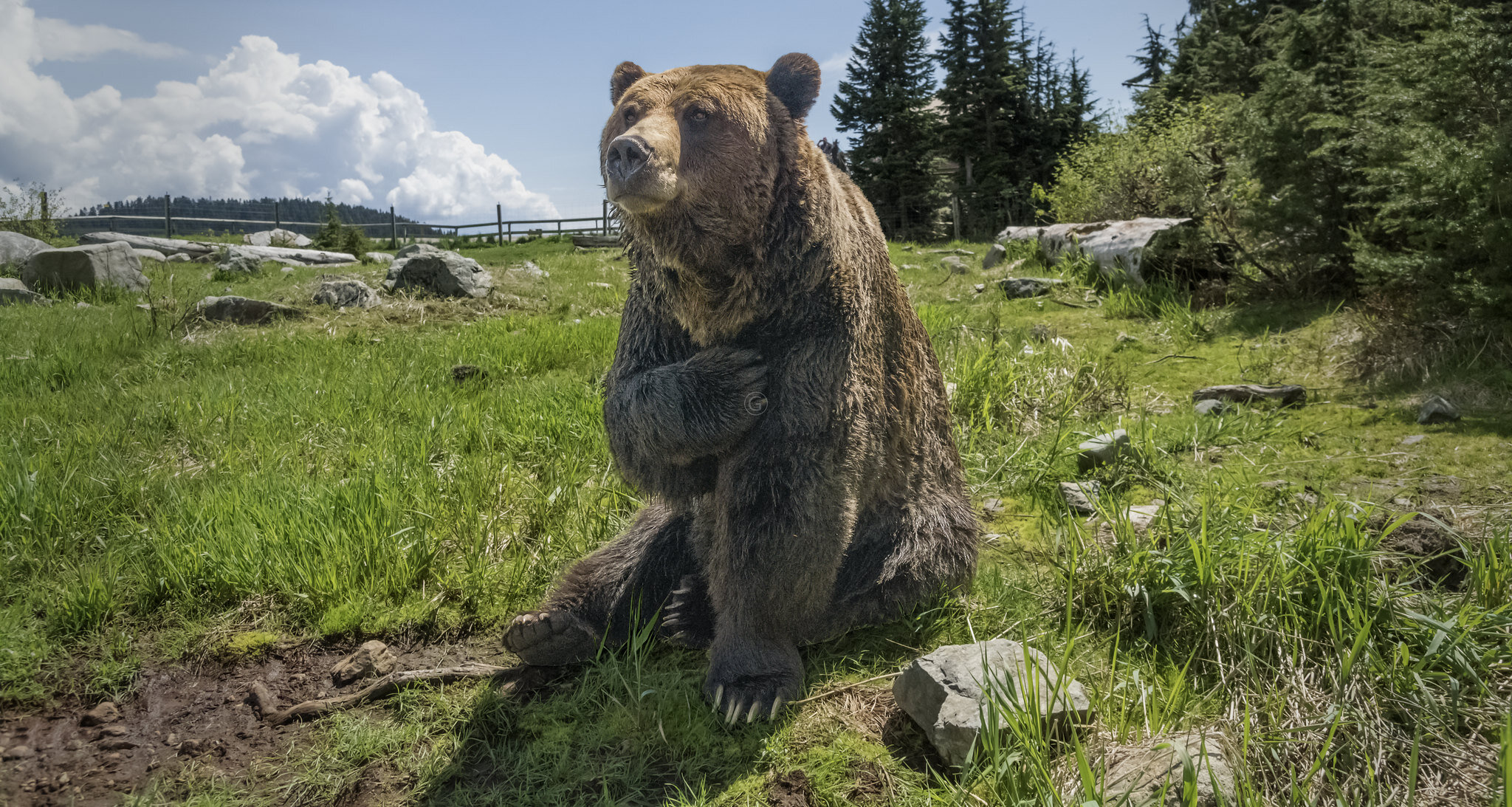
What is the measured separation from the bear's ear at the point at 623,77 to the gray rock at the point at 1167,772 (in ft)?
6.84

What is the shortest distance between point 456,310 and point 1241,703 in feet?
27.5

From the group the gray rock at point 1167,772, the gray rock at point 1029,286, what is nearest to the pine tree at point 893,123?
the gray rock at point 1029,286

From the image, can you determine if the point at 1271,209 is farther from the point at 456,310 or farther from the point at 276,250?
the point at 276,250

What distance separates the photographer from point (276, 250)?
1647cm

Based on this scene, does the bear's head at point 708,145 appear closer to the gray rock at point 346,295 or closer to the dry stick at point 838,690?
the dry stick at point 838,690

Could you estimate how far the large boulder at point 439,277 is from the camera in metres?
9.59

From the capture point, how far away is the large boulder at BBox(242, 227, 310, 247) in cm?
2220

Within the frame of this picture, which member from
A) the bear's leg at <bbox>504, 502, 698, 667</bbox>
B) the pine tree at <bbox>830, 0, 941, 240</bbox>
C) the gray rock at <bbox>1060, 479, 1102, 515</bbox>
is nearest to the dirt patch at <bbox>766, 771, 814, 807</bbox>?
the bear's leg at <bbox>504, 502, 698, 667</bbox>

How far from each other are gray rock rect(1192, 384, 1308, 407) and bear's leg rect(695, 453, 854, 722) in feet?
11.9

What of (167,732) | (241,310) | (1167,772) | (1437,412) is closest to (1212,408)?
(1437,412)

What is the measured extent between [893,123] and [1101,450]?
60.9 ft

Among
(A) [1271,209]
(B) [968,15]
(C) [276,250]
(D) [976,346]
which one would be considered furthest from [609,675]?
(B) [968,15]

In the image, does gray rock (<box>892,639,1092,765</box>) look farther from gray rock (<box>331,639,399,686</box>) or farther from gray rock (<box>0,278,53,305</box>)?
gray rock (<box>0,278,53,305</box>)

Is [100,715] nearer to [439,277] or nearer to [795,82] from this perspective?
[795,82]
